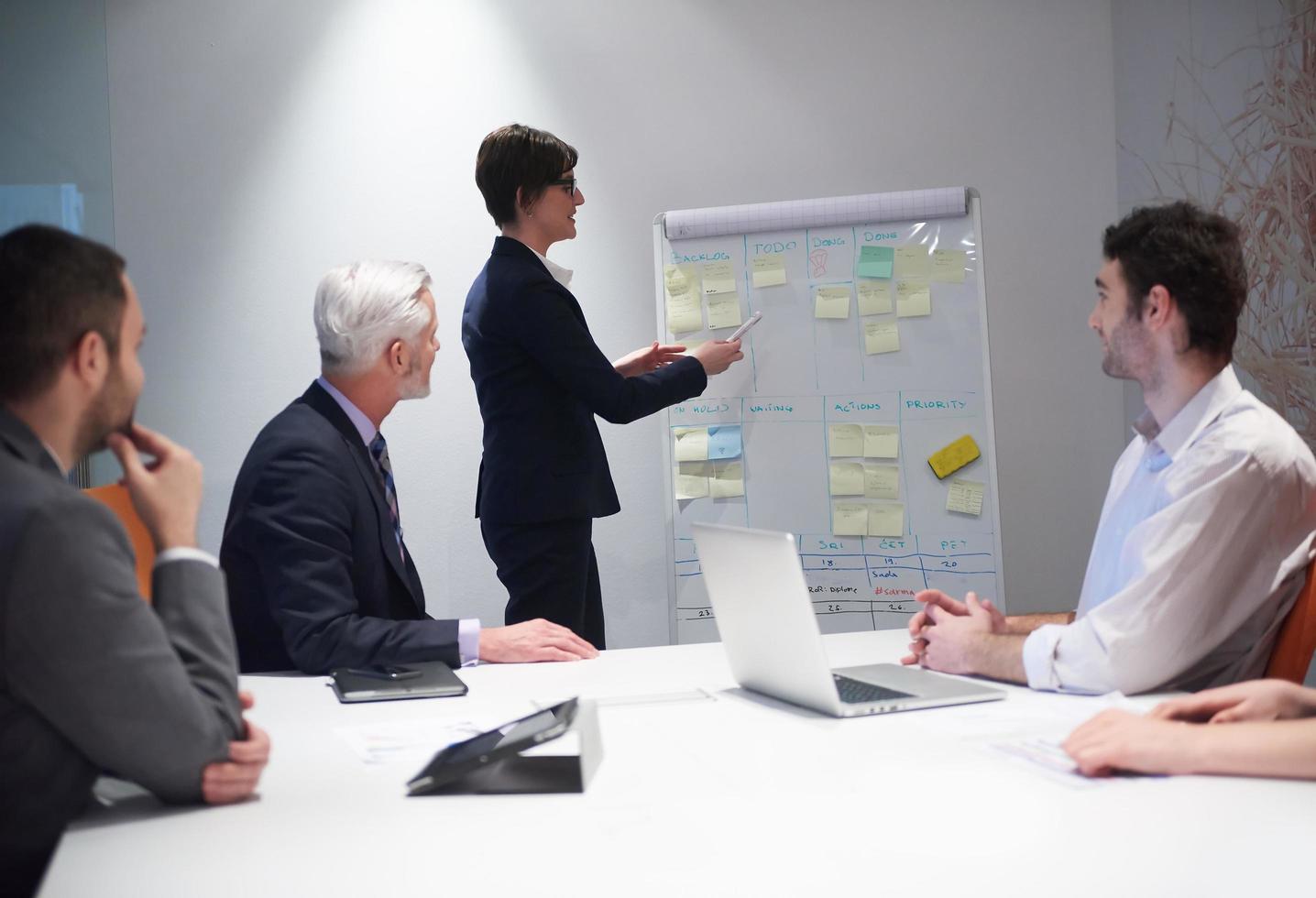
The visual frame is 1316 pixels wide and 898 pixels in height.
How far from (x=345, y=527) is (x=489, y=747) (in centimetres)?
78

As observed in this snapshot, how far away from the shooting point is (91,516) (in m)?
1.10

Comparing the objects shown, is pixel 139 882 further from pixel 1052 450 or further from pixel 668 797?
pixel 1052 450

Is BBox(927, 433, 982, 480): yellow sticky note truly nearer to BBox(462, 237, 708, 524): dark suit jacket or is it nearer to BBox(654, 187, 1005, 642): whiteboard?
BBox(654, 187, 1005, 642): whiteboard

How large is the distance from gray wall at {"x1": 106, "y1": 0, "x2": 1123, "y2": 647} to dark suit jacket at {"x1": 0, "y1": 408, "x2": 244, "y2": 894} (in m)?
2.81

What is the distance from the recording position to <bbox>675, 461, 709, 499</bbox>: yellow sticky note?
3.59 m

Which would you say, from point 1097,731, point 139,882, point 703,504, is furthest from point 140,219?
point 1097,731

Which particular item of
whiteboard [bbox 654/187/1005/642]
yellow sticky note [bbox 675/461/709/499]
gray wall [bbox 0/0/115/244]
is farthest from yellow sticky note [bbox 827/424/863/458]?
gray wall [bbox 0/0/115/244]

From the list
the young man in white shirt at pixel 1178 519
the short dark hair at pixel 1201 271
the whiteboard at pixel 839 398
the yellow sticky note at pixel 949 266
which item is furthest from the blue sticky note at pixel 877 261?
the short dark hair at pixel 1201 271

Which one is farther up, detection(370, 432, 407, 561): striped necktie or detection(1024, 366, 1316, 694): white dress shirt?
detection(370, 432, 407, 561): striped necktie

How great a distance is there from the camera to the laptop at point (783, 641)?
4.95 feet

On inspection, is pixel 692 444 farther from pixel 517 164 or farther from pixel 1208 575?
pixel 1208 575

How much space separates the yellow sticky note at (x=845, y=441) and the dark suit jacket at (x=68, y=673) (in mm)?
2589

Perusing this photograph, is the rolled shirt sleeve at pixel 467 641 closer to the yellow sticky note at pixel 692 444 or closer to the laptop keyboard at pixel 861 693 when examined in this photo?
the laptop keyboard at pixel 861 693

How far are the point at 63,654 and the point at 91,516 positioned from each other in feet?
0.42
